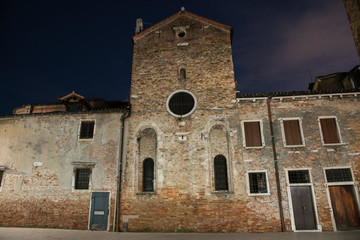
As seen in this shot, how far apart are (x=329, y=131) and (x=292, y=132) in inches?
82.5

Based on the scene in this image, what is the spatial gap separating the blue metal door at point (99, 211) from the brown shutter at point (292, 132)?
36.0 feet

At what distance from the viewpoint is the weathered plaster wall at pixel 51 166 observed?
1271cm

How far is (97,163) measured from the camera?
13258 mm

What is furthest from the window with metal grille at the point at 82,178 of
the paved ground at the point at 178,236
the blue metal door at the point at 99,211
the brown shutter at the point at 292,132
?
the brown shutter at the point at 292,132

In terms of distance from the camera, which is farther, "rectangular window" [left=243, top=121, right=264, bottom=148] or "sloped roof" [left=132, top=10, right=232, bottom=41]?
"sloped roof" [left=132, top=10, right=232, bottom=41]

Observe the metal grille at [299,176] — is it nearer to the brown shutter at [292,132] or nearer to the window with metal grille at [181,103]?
the brown shutter at [292,132]

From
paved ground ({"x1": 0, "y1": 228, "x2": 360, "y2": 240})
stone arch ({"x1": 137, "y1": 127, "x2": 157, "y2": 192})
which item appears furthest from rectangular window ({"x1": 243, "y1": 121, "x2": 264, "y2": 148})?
stone arch ({"x1": 137, "y1": 127, "x2": 157, "y2": 192})

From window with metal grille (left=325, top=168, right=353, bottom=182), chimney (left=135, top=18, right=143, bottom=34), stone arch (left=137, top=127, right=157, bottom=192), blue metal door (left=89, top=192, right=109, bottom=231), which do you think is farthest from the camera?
chimney (left=135, top=18, right=143, bottom=34)

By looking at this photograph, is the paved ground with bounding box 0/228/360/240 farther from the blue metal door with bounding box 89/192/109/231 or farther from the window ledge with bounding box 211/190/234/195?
the window ledge with bounding box 211/190/234/195

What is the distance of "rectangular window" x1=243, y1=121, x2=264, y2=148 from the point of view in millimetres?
12836

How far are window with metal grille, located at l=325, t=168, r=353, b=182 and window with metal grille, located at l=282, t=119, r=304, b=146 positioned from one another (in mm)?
2088

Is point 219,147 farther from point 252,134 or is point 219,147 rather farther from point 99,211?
point 99,211

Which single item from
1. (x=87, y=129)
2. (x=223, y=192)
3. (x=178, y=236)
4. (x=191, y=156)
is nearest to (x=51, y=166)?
(x=87, y=129)

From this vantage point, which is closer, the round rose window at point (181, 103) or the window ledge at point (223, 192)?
the window ledge at point (223, 192)
